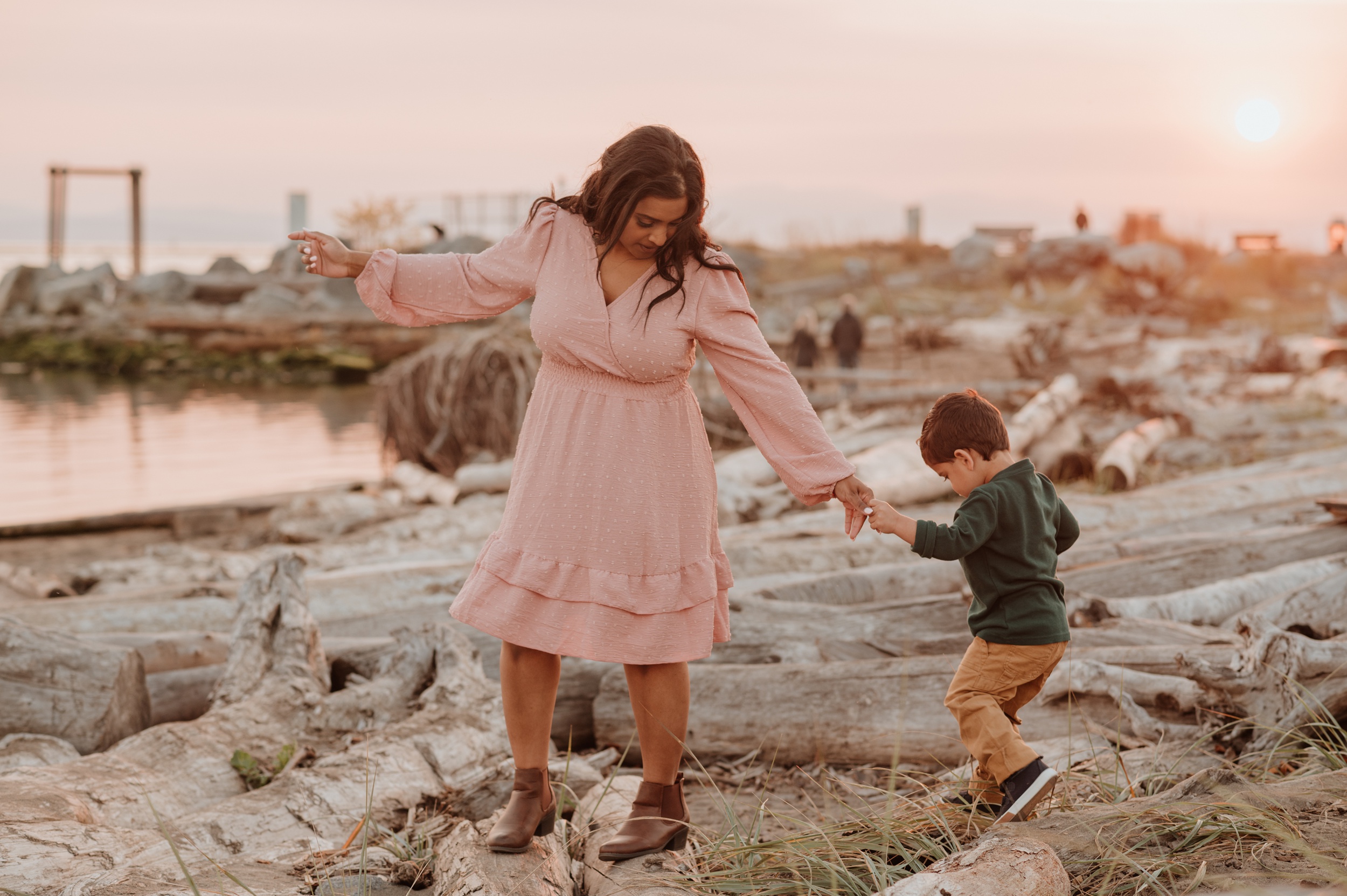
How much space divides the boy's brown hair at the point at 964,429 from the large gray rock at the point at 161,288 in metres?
39.2

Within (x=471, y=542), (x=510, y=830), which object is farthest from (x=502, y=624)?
(x=471, y=542)

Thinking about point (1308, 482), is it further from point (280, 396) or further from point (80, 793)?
point (280, 396)

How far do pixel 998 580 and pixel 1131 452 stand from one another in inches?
321

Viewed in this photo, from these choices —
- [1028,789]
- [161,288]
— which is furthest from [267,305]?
[1028,789]

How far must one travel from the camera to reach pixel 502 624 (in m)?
2.89

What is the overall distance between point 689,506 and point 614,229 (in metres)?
0.78

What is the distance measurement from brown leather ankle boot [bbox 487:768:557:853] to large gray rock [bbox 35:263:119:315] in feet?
126

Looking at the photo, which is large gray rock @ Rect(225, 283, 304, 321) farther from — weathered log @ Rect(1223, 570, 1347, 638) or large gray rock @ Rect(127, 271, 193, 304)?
weathered log @ Rect(1223, 570, 1347, 638)

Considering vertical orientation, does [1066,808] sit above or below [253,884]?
above

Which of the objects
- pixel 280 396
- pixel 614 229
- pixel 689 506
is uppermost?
pixel 614 229

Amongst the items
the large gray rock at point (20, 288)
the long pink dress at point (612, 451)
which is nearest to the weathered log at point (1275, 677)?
the long pink dress at point (612, 451)

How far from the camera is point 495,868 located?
277cm

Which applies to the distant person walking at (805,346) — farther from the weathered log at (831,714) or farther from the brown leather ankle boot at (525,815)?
the brown leather ankle boot at (525,815)

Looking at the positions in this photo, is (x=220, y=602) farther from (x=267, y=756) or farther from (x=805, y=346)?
(x=805, y=346)
